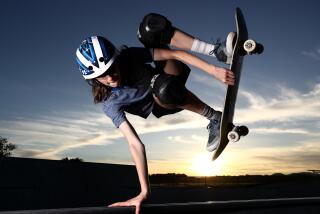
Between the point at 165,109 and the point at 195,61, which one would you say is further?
the point at 165,109

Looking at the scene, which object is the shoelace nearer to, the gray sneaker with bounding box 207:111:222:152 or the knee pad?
the gray sneaker with bounding box 207:111:222:152

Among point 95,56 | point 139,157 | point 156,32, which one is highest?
point 156,32

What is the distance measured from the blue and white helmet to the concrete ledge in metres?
1.49

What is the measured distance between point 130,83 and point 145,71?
0.23 meters

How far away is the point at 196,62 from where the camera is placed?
3754mm

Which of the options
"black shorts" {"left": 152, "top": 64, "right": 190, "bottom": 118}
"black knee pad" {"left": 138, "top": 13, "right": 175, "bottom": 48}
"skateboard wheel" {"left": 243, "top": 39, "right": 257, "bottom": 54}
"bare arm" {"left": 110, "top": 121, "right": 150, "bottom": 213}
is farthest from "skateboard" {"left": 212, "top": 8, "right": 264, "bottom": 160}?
"bare arm" {"left": 110, "top": 121, "right": 150, "bottom": 213}

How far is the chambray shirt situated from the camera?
4016mm

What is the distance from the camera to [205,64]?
12.1 ft

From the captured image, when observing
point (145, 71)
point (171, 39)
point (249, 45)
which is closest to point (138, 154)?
point (145, 71)

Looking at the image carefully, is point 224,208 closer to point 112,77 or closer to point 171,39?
point 112,77

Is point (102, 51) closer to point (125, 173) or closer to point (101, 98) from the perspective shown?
point (101, 98)

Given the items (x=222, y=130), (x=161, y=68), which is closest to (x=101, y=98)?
(x=161, y=68)

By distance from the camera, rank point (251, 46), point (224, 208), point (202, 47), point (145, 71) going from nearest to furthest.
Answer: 1. point (224, 208)
2. point (251, 46)
3. point (145, 71)
4. point (202, 47)

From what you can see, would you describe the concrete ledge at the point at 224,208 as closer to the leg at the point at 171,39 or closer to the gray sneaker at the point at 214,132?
the gray sneaker at the point at 214,132
